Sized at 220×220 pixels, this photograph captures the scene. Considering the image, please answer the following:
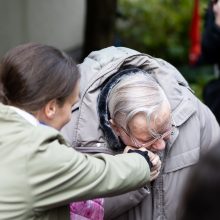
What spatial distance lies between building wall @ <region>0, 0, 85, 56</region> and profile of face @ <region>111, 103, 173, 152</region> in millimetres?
4300

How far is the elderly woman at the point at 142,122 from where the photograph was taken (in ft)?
8.30

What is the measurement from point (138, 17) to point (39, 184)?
25.1 ft

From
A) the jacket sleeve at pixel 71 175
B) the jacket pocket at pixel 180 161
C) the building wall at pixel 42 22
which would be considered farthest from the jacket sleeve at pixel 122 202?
the building wall at pixel 42 22

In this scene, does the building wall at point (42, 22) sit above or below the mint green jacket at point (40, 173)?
below

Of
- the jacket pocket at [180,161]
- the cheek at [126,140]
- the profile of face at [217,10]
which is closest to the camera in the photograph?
the cheek at [126,140]

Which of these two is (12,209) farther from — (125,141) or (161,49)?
(161,49)

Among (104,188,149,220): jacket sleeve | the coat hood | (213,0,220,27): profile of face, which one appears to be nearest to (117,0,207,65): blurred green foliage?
(213,0,220,27): profile of face

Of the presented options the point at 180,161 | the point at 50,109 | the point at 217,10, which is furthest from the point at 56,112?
the point at 217,10

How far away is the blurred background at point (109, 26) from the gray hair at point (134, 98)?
12.2ft

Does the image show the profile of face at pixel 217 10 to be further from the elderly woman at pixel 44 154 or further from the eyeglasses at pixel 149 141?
the elderly woman at pixel 44 154

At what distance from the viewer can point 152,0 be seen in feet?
31.3

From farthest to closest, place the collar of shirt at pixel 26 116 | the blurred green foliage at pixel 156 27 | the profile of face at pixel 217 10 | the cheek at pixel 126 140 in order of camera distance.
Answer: the blurred green foliage at pixel 156 27
the profile of face at pixel 217 10
the cheek at pixel 126 140
the collar of shirt at pixel 26 116

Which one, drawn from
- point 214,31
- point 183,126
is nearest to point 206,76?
point 214,31

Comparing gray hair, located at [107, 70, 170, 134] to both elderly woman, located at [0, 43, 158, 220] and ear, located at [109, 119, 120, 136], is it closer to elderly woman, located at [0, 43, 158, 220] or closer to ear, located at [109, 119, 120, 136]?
ear, located at [109, 119, 120, 136]
